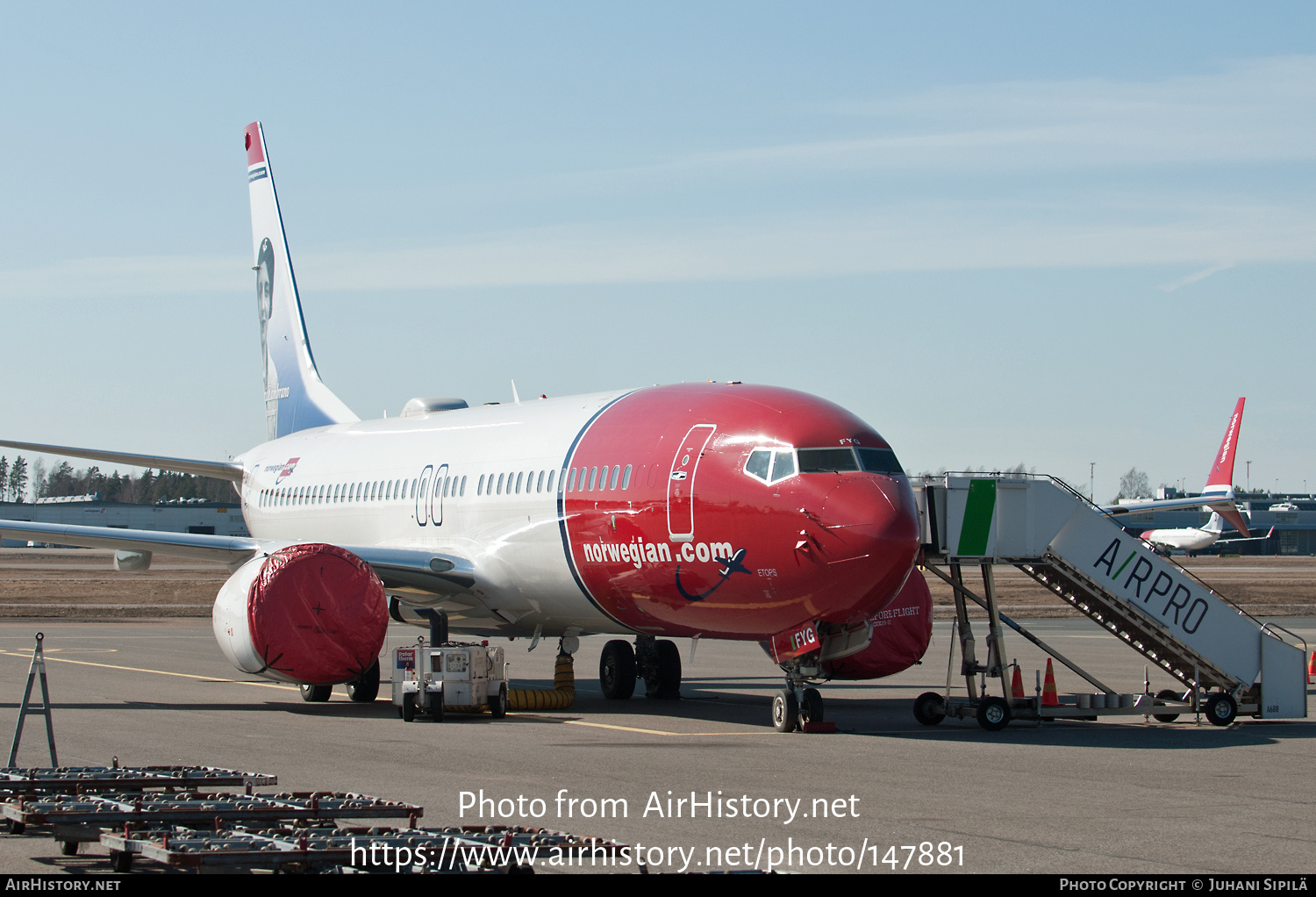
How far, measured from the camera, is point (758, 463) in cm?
1706

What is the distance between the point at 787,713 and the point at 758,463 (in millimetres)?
2950

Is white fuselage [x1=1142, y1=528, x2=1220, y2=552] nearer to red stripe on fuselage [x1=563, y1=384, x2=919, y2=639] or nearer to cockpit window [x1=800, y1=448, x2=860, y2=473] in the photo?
red stripe on fuselage [x1=563, y1=384, x2=919, y2=639]

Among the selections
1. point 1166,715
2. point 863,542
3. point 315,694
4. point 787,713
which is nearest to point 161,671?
point 315,694

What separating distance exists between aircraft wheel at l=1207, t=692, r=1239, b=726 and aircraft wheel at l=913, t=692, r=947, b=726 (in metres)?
3.33

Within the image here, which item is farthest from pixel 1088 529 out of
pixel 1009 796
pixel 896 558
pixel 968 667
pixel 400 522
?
pixel 400 522

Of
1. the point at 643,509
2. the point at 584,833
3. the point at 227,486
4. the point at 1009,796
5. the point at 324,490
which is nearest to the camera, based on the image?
the point at 584,833

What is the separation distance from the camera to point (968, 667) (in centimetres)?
1864

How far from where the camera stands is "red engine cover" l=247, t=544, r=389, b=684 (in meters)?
19.2

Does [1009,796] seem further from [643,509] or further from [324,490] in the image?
[324,490]

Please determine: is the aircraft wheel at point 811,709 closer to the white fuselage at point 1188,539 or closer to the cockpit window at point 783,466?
the cockpit window at point 783,466

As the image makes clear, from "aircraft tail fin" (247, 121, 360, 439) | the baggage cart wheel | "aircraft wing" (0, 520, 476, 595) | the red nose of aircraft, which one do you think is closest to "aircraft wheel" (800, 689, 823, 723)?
the red nose of aircraft

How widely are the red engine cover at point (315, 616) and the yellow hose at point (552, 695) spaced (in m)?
2.07

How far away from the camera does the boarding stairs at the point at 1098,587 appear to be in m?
18.5

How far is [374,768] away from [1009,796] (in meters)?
5.71
